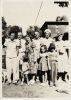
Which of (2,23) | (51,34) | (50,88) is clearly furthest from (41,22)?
(50,88)

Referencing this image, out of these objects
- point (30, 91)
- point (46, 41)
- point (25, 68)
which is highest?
point (46, 41)

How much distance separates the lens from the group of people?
4.07ft

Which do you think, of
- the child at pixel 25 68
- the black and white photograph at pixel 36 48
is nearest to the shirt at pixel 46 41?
the black and white photograph at pixel 36 48

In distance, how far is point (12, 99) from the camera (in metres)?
1.25

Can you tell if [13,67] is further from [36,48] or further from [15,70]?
[36,48]

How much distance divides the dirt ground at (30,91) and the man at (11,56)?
0.10 feet

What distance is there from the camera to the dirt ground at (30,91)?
1.24 m

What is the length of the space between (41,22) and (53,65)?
0.65 feet

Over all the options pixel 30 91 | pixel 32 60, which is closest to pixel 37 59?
pixel 32 60

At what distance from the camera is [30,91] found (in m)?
1.24

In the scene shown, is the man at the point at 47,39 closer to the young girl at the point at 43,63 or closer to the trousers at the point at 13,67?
the young girl at the point at 43,63

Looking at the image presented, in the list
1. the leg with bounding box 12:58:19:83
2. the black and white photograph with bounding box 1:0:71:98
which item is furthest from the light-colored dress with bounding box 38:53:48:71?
the leg with bounding box 12:58:19:83

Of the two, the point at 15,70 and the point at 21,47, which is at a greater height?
the point at 21,47

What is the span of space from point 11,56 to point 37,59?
118 millimetres
